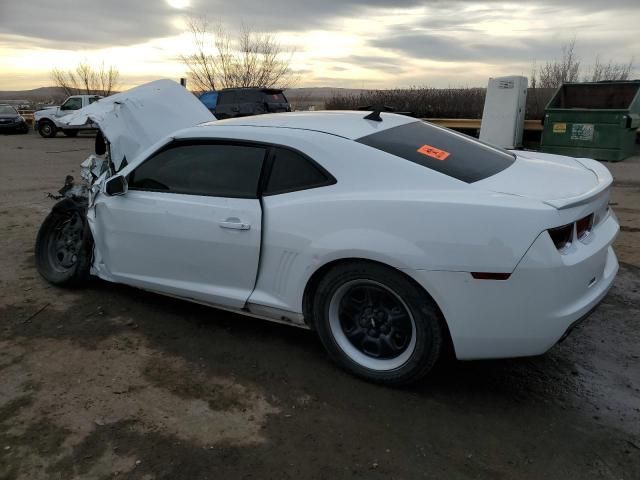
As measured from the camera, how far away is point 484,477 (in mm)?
2367

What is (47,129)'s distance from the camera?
23016mm

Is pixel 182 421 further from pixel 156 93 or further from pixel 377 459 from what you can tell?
pixel 156 93

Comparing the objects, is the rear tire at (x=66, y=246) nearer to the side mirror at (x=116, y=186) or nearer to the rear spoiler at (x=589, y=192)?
the side mirror at (x=116, y=186)

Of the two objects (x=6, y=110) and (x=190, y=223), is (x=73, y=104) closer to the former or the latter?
(x=6, y=110)

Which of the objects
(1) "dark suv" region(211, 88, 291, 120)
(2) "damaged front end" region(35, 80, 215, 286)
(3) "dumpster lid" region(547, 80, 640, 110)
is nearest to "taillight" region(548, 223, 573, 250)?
(2) "damaged front end" region(35, 80, 215, 286)

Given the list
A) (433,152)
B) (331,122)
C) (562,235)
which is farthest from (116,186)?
(562,235)

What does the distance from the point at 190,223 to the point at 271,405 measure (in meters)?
1.27

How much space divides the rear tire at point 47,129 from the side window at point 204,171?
2180cm

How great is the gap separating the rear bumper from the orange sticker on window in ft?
2.53

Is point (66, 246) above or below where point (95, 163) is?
below

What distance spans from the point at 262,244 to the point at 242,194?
364mm

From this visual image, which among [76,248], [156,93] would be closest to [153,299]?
[76,248]

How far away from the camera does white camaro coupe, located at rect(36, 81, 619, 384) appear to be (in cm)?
259

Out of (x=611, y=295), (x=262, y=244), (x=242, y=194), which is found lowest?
(x=611, y=295)
